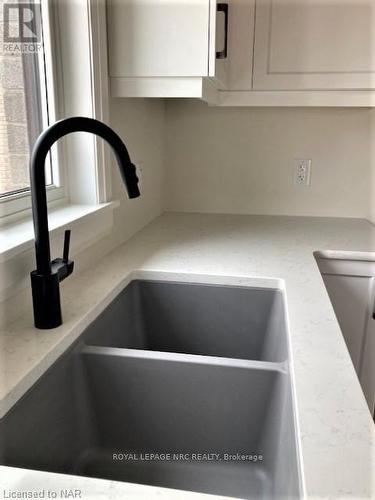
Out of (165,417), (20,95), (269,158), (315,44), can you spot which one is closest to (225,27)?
(315,44)

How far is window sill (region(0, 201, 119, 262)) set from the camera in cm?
82

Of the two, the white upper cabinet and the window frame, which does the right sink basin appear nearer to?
the window frame

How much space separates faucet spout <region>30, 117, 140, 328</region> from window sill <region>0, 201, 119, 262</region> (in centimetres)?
7

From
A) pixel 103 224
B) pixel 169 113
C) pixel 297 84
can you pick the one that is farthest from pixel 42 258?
pixel 169 113

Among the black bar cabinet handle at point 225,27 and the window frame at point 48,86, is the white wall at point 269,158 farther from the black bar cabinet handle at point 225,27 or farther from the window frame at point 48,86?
the window frame at point 48,86

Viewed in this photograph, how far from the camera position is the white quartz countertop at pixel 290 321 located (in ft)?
1.69

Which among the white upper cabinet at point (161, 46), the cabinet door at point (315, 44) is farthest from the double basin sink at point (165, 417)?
the cabinet door at point (315, 44)

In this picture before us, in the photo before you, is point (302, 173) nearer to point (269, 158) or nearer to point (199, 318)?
point (269, 158)

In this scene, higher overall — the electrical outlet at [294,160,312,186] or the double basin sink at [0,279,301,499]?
the electrical outlet at [294,160,312,186]

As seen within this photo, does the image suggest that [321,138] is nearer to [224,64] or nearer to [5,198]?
[224,64]

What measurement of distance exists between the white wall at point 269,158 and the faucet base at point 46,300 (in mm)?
1275

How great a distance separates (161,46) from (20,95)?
1.32 ft

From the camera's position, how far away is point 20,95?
3.39 ft

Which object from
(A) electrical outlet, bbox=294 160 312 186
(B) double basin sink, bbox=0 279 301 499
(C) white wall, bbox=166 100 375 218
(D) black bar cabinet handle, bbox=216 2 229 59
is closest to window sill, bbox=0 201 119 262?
(B) double basin sink, bbox=0 279 301 499
